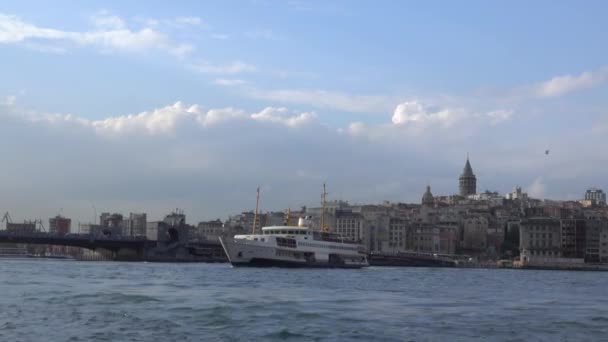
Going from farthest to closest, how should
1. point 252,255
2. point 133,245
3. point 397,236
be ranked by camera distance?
point 397,236 < point 133,245 < point 252,255

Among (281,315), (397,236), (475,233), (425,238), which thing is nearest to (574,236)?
(475,233)

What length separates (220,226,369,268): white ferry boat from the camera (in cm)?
8644

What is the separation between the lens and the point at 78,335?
24.7 metres

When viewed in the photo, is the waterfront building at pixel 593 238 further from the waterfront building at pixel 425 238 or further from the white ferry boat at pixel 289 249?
the white ferry boat at pixel 289 249

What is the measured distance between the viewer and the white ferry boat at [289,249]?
284ft

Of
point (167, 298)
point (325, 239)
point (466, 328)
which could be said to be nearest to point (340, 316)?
point (466, 328)

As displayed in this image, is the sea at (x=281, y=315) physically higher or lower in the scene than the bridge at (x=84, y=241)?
lower

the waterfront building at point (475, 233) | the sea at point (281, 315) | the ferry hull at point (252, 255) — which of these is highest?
the waterfront building at point (475, 233)

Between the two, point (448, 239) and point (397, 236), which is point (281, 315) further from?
point (448, 239)

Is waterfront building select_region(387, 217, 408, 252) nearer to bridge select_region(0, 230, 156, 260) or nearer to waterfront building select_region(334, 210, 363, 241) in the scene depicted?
waterfront building select_region(334, 210, 363, 241)

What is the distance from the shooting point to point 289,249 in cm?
8800

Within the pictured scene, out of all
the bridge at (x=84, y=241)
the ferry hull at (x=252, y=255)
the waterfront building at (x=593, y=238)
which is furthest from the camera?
the waterfront building at (x=593, y=238)

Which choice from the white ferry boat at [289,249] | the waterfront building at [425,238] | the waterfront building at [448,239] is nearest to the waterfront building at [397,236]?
the waterfront building at [425,238]

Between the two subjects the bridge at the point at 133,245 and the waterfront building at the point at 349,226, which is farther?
the waterfront building at the point at 349,226
